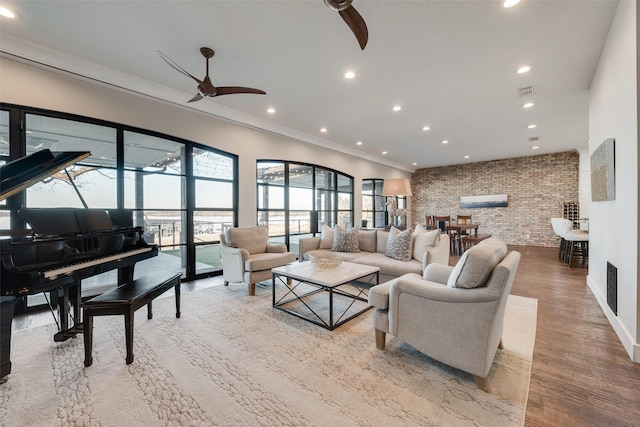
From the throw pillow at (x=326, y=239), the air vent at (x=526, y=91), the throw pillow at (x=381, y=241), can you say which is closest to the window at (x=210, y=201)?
the throw pillow at (x=326, y=239)

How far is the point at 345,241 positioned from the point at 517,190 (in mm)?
7793

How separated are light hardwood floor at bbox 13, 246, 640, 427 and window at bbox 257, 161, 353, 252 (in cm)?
374

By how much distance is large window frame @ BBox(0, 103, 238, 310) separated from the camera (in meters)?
2.88

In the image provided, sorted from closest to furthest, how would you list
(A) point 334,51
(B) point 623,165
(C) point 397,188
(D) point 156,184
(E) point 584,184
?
(B) point 623,165 < (A) point 334,51 < (D) point 156,184 < (C) point 397,188 < (E) point 584,184

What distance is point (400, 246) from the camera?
12.5 ft

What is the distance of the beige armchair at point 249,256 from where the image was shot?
360 cm

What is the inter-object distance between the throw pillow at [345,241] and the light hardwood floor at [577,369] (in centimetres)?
250

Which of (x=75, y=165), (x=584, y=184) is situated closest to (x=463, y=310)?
(x=75, y=165)

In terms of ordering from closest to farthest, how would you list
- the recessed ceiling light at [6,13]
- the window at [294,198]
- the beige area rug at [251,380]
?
1. the beige area rug at [251,380]
2. the recessed ceiling light at [6,13]
3. the window at [294,198]

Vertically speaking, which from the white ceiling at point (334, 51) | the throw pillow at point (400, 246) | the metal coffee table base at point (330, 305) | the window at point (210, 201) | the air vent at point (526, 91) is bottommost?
the metal coffee table base at point (330, 305)

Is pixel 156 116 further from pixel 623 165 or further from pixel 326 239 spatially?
pixel 623 165

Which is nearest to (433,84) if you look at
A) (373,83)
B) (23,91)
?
(373,83)

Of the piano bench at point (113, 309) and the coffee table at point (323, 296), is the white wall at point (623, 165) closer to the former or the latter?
the coffee table at point (323, 296)

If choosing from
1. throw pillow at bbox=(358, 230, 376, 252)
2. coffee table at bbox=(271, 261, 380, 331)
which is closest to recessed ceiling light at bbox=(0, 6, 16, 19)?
coffee table at bbox=(271, 261, 380, 331)
